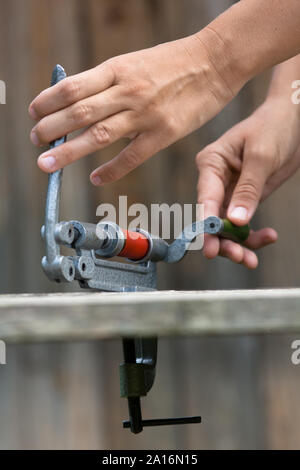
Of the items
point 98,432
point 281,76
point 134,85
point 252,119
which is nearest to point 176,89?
point 134,85

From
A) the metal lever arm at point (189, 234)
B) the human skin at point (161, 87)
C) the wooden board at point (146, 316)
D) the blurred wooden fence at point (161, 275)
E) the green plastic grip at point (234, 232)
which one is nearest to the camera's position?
the wooden board at point (146, 316)

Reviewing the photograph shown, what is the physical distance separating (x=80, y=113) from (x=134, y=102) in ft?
0.30

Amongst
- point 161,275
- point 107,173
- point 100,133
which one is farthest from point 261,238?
point 100,133

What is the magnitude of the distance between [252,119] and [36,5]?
682 mm

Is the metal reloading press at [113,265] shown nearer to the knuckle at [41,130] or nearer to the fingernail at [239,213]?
the knuckle at [41,130]

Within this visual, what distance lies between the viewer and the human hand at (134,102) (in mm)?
1084

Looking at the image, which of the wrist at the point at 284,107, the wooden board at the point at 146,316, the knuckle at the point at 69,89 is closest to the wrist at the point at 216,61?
the knuckle at the point at 69,89

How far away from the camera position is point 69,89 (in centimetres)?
108

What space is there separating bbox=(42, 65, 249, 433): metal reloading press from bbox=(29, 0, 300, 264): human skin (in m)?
0.03

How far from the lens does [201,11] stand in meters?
2.02

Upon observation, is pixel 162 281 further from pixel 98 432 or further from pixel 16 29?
→ pixel 16 29

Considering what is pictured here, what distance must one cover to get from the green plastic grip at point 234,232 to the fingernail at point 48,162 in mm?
456

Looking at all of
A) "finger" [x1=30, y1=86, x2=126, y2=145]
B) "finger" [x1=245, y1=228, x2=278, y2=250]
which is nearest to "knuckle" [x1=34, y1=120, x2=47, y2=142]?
"finger" [x1=30, y1=86, x2=126, y2=145]

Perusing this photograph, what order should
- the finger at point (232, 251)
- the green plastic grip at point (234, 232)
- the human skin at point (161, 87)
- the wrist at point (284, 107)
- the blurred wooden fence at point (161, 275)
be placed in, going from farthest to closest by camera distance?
the blurred wooden fence at point (161, 275)
the wrist at point (284, 107)
the finger at point (232, 251)
the green plastic grip at point (234, 232)
the human skin at point (161, 87)
